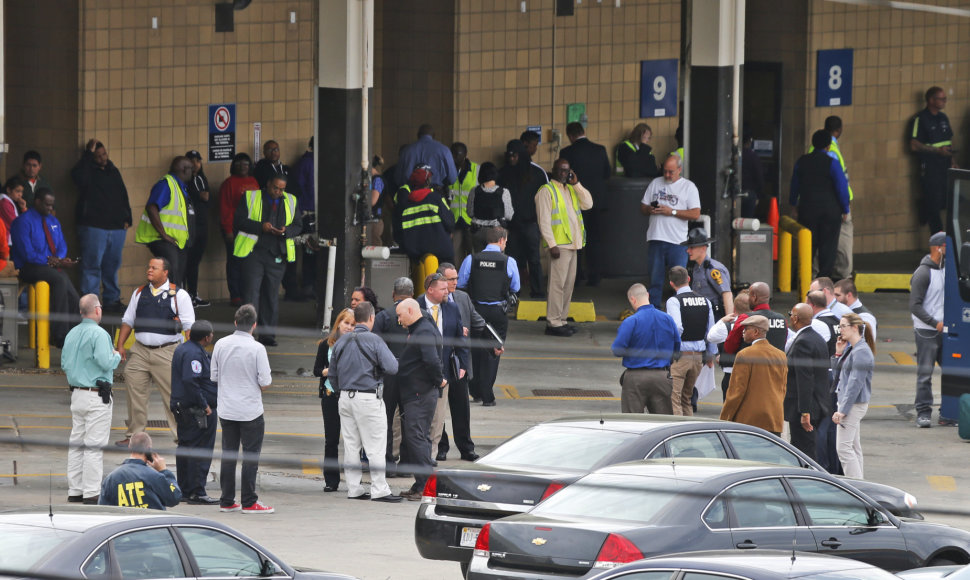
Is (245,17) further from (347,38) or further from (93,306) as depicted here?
(93,306)

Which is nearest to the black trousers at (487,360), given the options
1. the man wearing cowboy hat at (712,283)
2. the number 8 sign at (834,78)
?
the man wearing cowboy hat at (712,283)

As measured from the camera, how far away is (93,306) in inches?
535

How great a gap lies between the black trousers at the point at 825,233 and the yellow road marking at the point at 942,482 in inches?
323

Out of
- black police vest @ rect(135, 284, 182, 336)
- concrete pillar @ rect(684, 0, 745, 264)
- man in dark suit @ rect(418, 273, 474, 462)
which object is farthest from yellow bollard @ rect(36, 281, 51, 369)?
concrete pillar @ rect(684, 0, 745, 264)

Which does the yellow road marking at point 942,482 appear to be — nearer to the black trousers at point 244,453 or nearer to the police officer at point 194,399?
the black trousers at point 244,453

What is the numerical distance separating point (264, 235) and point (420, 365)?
20.2 ft

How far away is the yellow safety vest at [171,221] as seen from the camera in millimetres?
20750

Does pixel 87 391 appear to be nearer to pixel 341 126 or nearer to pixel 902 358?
pixel 341 126

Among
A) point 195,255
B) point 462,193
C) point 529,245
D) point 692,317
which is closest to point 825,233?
point 529,245

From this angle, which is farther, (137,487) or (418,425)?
(418,425)

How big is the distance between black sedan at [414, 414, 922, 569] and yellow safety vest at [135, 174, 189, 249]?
10.1 metres

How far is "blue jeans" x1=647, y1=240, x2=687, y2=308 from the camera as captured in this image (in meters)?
20.4

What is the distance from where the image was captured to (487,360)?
57.2 ft

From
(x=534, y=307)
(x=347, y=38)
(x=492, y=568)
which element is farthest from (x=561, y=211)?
(x=492, y=568)
